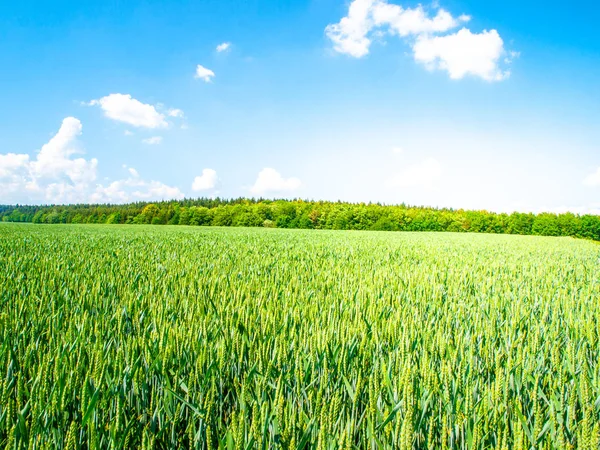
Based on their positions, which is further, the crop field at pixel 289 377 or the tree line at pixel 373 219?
the tree line at pixel 373 219

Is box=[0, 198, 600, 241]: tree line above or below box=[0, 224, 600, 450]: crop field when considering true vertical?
above

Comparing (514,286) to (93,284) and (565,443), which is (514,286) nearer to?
(565,443)

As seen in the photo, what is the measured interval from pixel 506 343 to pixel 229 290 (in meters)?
2.70

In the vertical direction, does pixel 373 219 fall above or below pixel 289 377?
above

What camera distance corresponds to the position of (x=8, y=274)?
14.9 feet

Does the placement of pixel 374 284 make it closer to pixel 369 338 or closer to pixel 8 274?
pixel 369 338

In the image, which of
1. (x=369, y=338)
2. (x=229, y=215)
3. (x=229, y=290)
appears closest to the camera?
(x=369, y=338)

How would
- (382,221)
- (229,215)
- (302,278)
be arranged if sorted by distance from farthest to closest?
1. (229,215)
2. (382,221)
3. (302,278)

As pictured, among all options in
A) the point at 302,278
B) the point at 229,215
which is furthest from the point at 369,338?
the point at 229,215

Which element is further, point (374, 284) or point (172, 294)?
point (374, 284)

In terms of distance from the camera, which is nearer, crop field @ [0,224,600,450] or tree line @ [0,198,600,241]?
crop field @ [0,224,600,450]

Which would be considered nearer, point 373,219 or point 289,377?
point 289,377

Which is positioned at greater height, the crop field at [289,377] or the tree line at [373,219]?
the tree line at [373,219]

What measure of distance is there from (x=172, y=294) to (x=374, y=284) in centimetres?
247
